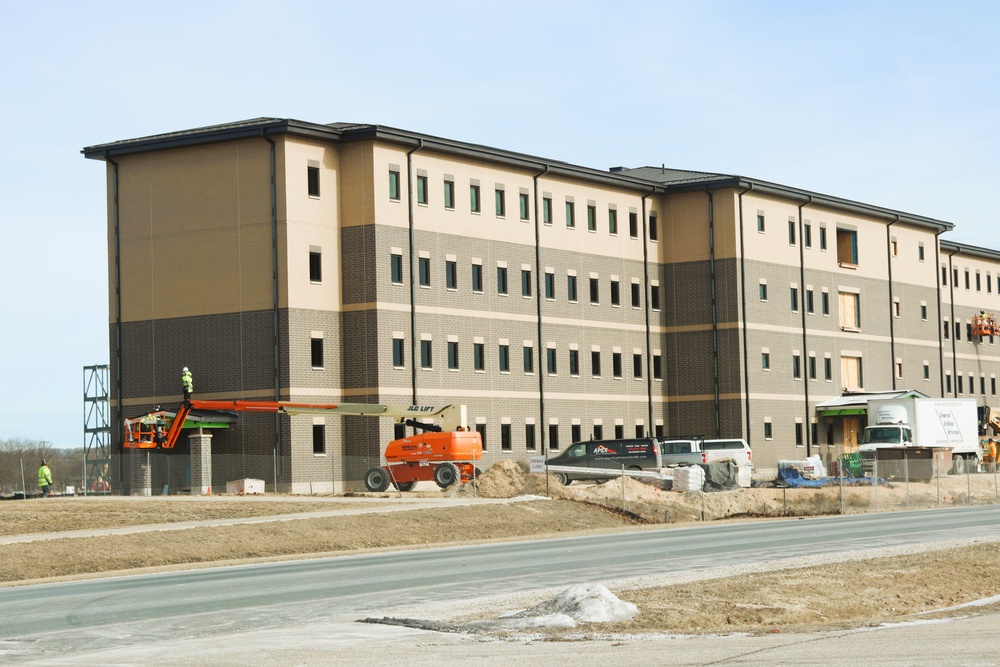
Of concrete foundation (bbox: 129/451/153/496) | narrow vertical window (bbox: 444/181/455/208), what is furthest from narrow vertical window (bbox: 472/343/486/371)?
concrete foundation (bbox: 129/451/153/496)

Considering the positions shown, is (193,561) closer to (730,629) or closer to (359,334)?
(730,629)

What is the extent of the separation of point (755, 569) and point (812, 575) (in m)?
2.16

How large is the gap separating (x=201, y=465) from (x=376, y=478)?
252 inches

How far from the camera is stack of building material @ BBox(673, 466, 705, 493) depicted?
178 feet

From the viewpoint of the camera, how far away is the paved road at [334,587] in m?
16.2

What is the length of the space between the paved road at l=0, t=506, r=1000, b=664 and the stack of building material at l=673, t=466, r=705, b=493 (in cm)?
1554

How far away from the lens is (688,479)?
5428 centimetres

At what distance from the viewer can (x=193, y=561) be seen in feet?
104

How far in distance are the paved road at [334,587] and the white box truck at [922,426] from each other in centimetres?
3010

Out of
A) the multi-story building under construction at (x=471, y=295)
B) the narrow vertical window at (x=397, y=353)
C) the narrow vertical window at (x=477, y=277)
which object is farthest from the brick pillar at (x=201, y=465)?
the narrow vertical window at (x=477, y=277)

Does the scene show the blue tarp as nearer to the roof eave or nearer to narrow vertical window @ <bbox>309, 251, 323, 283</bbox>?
the roof eave

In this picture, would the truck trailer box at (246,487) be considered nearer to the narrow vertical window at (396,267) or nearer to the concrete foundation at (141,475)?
the concrete foundation at (141,475)

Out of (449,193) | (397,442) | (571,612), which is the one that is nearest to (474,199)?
(449,193)

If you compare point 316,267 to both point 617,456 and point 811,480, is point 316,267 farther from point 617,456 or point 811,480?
point 811,480
